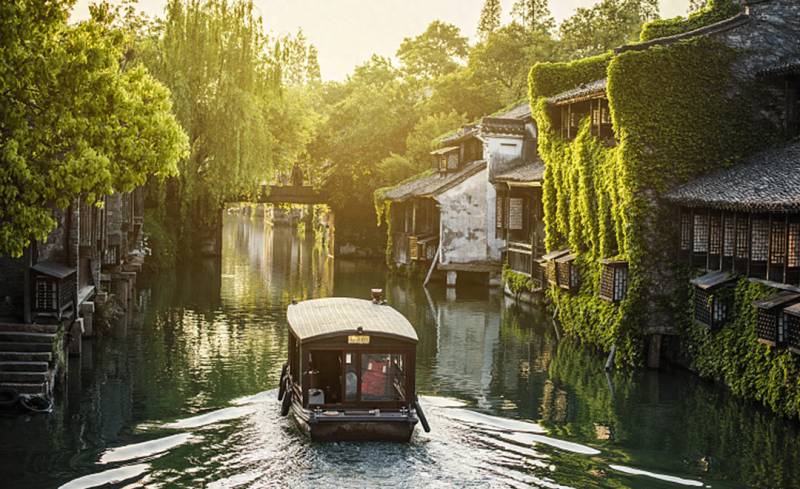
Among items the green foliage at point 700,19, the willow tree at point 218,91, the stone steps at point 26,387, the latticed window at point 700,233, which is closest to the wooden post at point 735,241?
the latticed window at point 700,233

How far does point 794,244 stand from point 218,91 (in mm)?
35334

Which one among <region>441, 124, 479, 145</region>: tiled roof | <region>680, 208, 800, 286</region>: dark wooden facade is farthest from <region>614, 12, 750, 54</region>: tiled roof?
<region>441, 124, 479, 145</region>: tiled roof

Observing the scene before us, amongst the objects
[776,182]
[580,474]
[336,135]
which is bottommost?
[580,474]

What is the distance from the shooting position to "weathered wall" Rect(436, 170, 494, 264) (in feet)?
170

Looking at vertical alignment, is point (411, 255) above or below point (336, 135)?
below

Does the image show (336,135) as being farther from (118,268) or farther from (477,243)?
(118,268)

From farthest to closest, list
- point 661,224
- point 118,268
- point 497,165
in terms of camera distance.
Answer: point 497,165
point 118,268
point 661,224

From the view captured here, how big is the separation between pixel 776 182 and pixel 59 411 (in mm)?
18145

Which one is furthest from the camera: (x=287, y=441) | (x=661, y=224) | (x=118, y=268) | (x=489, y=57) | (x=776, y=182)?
(x=489, y=57)

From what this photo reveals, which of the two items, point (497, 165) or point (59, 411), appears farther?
point (497, 165)

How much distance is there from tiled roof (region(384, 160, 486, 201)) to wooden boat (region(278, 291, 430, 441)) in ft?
102

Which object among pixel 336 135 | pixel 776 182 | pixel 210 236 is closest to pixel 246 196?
pixel 210 236

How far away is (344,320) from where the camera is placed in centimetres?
2109

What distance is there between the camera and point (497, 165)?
51312 millimetres
